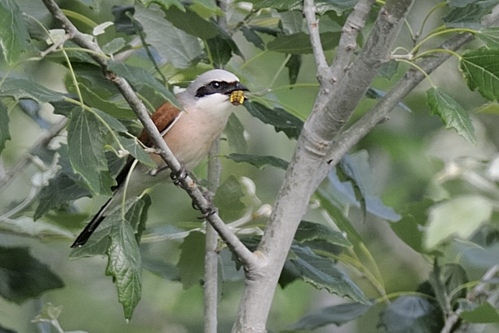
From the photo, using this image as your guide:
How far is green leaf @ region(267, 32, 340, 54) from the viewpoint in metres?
2.42

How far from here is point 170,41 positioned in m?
2.51

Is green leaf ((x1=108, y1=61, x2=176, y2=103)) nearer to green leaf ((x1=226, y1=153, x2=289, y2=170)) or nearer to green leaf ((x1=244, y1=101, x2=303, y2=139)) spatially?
green leaf ((x1=226, y1=153, x2=289, y2=170))

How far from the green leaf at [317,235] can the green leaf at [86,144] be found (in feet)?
2.41

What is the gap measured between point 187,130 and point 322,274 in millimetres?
605

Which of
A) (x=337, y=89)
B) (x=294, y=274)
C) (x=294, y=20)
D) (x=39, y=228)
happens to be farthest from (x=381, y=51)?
(x=39, y=228)

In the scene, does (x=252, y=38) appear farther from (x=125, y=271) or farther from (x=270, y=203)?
(x=270, y=203)

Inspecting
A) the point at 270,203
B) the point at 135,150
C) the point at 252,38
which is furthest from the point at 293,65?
the point at 270,203

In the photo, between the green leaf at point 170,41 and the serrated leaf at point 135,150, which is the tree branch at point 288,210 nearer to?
the serrated leaf at point 135,150

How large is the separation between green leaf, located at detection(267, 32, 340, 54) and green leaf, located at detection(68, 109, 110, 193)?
0.70 m

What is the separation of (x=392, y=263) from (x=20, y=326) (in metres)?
1.90

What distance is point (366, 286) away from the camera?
457 cm

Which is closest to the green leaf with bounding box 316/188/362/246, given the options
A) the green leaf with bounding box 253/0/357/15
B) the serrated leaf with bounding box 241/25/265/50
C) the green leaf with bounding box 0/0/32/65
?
the serrated leaf with bounding box 241/25/265/50

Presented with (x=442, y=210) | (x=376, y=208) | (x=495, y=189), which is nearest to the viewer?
(x=442, y=210)

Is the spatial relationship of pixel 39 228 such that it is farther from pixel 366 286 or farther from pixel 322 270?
pixel 366 286
